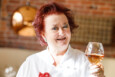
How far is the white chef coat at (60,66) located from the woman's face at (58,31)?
94 mm

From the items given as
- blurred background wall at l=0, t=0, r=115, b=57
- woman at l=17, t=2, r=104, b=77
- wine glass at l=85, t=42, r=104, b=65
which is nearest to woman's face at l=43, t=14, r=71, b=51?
woman at l=17, t=2, r=104, b=77

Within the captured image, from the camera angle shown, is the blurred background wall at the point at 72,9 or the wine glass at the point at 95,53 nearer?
the wine glass at the point at 95,53

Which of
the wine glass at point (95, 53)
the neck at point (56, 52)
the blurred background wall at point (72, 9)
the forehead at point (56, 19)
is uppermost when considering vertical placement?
the forehead at point (56, 19)

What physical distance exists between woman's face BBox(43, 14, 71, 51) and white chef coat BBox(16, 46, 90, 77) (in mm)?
94

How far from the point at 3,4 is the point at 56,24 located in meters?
2.36

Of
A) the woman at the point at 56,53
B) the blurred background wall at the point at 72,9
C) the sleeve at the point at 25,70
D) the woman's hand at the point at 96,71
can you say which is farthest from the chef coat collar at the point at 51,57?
the blurred background wall at the point at 72,9

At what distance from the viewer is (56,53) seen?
122cm

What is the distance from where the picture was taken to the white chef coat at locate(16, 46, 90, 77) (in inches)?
46.6

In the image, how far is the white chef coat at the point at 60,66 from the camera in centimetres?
118

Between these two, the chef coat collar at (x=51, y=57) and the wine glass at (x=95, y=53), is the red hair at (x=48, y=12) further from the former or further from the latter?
the wine glass at (x=95, y=53)

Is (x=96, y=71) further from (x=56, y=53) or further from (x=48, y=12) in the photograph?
(x=48, y=12)

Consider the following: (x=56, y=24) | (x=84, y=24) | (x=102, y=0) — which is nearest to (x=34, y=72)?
(x=56, y=24)

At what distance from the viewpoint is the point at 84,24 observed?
3.13 metres

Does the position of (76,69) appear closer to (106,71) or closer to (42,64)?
(42,64)
